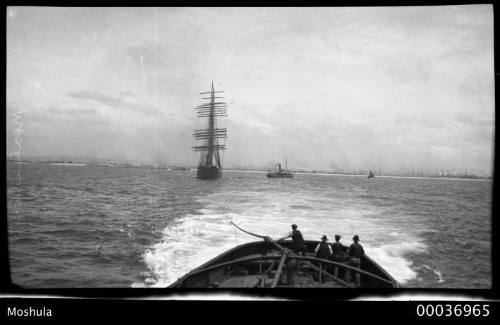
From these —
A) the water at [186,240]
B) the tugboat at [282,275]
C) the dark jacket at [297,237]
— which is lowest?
the water at [186,240]

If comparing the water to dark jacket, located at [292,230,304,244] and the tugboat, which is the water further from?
dark jacket, located at [292,230,304,244]

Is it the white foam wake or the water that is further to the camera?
the white foam wake

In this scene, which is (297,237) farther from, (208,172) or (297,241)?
(208,172)

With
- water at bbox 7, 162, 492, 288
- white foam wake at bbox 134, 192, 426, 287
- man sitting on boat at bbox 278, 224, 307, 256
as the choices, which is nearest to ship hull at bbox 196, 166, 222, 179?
water at bbox 7, 162, 492, 288

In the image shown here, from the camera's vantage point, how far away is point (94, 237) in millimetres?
15461

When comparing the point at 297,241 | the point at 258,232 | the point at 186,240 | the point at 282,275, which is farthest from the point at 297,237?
the point at 258,232

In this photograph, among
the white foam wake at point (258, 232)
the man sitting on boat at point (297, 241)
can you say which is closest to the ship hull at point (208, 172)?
the white foam wake at point (258, 232)

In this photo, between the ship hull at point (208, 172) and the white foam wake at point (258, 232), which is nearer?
the white foam wake at point (258, 232)

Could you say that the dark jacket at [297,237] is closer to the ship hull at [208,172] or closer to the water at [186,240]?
the water at [186,240]

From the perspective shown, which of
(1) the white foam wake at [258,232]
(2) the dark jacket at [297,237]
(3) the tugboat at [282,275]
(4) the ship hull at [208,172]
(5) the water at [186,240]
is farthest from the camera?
(4) the ship hull at [208,172]
